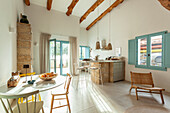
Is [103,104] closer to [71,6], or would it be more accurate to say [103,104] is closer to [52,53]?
[52,53]

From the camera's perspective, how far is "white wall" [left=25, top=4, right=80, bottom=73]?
4277 millimetres

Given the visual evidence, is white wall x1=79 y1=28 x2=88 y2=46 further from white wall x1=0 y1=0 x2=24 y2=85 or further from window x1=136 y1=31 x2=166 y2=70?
white wall x1=0 y1=0 x2=24 y2=85

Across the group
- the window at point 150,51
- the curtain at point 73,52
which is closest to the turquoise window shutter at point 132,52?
the window at point 150,51

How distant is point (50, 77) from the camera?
5.54 ft

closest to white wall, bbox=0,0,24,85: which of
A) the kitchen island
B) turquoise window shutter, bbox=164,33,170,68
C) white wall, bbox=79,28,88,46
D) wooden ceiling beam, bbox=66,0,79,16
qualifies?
wooden ceiling beam, bbox=66,0,79,16

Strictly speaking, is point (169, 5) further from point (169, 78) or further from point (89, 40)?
point (89, 40)

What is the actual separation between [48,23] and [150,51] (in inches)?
204

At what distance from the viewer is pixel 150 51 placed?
3555 millimetres

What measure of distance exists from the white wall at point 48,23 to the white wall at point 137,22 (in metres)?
2.24

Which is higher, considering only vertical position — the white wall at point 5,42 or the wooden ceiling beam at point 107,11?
the wooden ceiling beam at point 107,11

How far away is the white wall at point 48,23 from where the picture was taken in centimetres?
428

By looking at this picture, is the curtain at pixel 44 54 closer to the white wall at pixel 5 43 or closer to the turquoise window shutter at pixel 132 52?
the white wall at pixel 5 43

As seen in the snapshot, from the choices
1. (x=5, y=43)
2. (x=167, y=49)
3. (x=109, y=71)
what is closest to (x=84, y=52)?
(x=109, y=71)

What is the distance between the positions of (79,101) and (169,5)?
388cm
